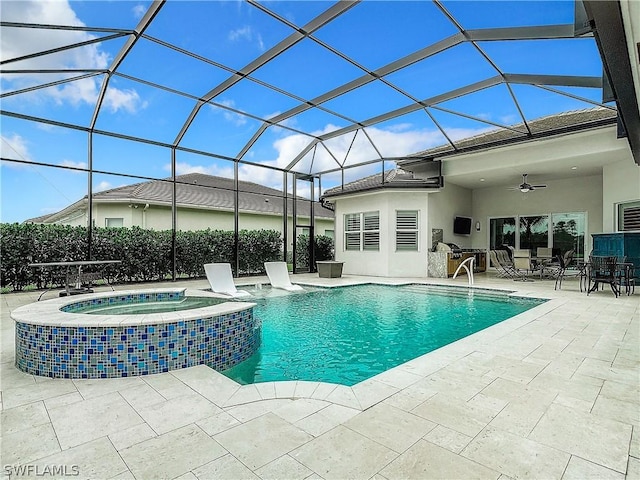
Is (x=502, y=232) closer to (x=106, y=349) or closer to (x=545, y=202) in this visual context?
(x=545, y=202)

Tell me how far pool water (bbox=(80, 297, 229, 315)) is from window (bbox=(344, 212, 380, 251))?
8473 mm

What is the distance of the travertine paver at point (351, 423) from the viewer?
1.89 meters

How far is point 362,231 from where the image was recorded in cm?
1393

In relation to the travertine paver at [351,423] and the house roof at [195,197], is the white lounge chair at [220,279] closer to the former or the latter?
the house roof at [195,197]

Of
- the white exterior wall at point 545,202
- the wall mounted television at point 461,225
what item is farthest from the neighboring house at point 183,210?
the white exterior wall at point 545,202

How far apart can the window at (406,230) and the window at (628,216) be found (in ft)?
19.0

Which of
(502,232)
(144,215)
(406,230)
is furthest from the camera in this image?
(502,232)

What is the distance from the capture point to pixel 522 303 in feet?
25.5

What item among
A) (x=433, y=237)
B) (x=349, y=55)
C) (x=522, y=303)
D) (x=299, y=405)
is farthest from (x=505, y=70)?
(x=299, y=405)

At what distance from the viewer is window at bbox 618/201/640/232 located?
953cm

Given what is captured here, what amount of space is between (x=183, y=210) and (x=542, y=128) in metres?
13.6

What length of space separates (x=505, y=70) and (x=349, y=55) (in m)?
3.46

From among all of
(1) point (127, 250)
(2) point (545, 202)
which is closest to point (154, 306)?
(1) point (127, 250)

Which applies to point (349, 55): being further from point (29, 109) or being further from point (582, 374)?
point (29, 109)
